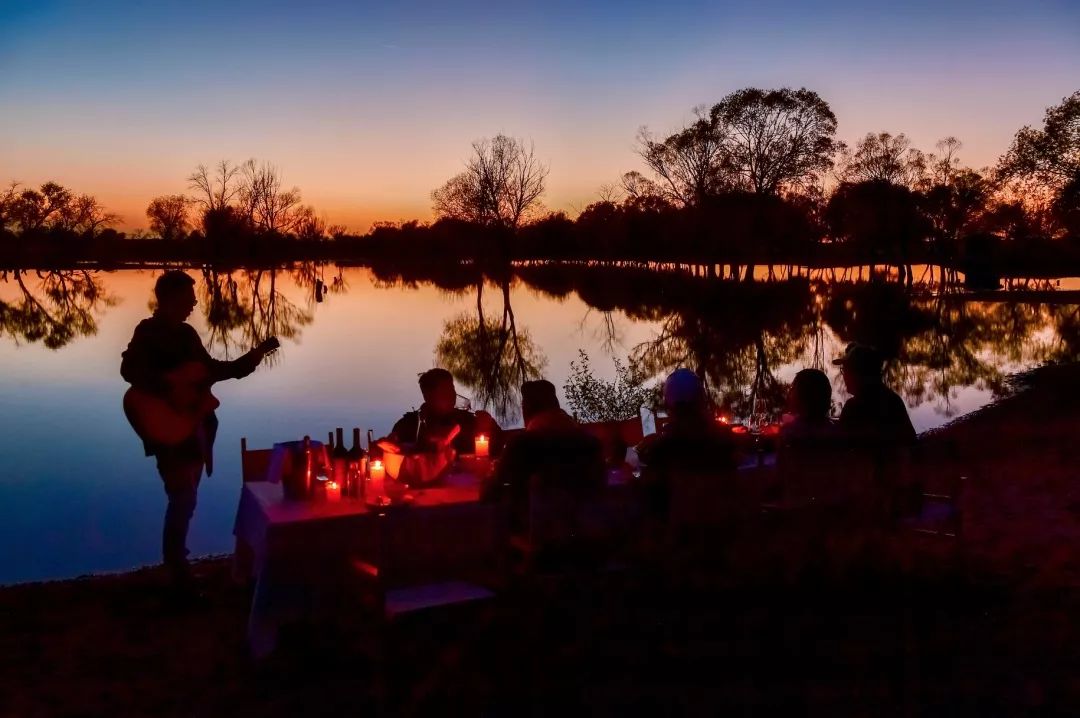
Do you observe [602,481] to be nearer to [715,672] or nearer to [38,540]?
[715,672]

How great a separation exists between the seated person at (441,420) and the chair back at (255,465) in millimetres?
697

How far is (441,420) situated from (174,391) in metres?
1.46

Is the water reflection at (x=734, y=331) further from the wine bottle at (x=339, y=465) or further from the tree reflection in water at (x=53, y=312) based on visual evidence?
the wine bottle at (x=339, y=465)

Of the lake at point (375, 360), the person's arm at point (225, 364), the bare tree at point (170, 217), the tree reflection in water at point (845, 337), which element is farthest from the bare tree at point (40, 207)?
the person's arm at point (225, 364)

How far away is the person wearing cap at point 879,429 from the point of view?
4395 millimetres

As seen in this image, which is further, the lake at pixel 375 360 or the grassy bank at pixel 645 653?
the lake at pixel 375 360

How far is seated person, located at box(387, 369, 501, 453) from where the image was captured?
496 cm

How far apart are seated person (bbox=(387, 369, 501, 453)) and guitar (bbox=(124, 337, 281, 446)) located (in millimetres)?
907

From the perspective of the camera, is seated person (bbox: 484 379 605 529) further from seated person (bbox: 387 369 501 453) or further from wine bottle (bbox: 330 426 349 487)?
seated person (bbox: 387 369 501 453)

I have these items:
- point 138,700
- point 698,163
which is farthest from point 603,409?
point 698,163

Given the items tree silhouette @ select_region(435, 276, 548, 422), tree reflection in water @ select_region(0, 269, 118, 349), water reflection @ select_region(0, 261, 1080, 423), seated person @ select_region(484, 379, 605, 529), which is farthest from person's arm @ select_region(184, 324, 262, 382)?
tree reflection in water @ select_region(0, 269, 118, 349)

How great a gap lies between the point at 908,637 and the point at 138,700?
3.36 m

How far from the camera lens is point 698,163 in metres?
48.1

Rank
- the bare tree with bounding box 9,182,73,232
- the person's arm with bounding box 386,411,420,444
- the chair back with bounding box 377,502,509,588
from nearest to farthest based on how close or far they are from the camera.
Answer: the chair back with bounding box 377,502,509,588
the person's arm with bounding box 386,411,420,444
the bare tree with bounding box 9,182,73,232
